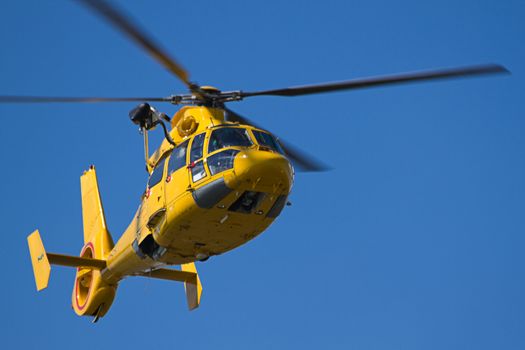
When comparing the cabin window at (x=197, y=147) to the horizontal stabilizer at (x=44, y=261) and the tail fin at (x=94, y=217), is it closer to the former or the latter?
the horizontal stabilizer at (x=44, y=261)

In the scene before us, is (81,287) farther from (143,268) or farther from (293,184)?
(293,184)

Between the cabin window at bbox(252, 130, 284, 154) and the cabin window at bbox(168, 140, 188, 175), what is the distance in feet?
5.74

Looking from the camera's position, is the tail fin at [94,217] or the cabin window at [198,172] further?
the tail fin at [94,217]

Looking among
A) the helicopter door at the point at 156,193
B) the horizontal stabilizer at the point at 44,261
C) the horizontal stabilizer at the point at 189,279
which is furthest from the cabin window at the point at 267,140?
the horizontal stabilizer at the point at 44,261

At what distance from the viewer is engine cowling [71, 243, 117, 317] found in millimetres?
24641

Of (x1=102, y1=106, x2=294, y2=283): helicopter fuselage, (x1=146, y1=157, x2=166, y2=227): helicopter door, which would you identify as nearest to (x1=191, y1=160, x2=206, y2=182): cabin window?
(x1=102, y1=106, x2=294, y2=283): helicopter fuselage

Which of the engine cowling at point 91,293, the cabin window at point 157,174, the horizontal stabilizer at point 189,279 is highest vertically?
the cabin window at point 157,174

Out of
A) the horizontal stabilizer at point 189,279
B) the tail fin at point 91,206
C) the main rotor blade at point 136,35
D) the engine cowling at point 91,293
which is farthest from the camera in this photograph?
the tail fin at point 91,206

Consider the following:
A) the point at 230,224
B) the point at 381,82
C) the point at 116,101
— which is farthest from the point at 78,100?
the point at 381,82

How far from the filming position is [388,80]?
19250 millimetres

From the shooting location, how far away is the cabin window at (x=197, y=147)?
66.3 ft

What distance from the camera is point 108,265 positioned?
24266 millimetres

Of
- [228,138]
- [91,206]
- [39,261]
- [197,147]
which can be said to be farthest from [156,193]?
[91,206]

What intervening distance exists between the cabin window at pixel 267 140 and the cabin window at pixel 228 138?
9.7 inches
